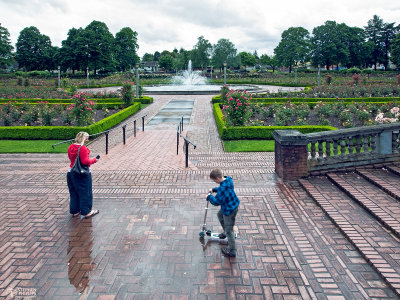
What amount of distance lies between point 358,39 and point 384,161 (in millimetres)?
64711

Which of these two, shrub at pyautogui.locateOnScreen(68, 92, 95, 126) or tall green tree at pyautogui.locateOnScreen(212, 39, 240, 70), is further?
tall green tree at pyautogui.locateOnScreen(212, 39, 240, 70)

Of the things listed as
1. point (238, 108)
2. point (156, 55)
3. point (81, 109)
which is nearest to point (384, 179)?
point (238, 108)

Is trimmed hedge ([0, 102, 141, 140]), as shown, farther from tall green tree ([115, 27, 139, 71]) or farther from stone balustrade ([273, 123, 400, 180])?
tall green tree ([115, 27, 139, 71])

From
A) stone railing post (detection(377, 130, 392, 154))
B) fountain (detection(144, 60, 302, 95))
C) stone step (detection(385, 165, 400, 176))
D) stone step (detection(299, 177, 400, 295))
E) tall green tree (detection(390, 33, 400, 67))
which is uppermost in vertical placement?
tall green tree (detection(390, 33, 400, 67))

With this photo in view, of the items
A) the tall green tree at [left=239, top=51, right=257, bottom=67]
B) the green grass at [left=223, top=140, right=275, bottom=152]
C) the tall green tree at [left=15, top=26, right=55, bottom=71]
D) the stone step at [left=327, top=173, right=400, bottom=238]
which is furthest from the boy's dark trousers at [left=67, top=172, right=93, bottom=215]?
the tall green tree at [left=239, top=51, right=257, bottom=67]

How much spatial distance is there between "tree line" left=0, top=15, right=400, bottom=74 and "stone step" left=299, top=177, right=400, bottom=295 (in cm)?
5772

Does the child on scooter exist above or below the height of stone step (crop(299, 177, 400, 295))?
above

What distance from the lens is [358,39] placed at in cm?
6244

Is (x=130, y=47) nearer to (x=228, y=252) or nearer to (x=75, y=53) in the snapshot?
(x=75, y=53)

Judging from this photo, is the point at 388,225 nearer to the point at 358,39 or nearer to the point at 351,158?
the point at 351,158

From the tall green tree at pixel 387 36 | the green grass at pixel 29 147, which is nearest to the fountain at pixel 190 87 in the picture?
the green grass at pixel 29 147

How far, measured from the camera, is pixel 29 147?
490 inches

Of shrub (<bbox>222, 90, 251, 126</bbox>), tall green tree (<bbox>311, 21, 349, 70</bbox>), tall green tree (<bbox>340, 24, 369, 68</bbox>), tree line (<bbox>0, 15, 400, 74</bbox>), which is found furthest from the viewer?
tall green tree (<bbox>340, 24, 369, 68</bbox>)

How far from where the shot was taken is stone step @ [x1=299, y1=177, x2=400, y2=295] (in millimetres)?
4176
